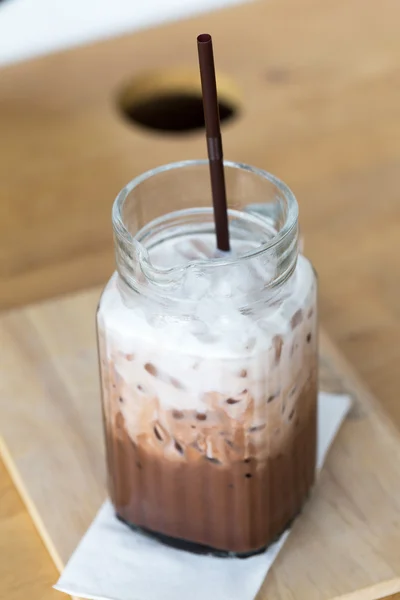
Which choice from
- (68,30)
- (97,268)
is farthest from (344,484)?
(68,30)

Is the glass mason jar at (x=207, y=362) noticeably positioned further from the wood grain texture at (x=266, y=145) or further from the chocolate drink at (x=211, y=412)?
the wood grain texture at (x=266, y=145)

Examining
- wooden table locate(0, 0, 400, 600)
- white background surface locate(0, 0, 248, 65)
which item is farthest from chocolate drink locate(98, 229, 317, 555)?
white background surface locate(0, 0, 248, 65)

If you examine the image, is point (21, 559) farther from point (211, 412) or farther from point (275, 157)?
point (275, 157)

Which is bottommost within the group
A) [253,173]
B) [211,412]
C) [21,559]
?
[21,559]

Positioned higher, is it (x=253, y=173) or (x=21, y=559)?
(x=253, y=173)

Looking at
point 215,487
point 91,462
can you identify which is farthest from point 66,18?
point 215,487
